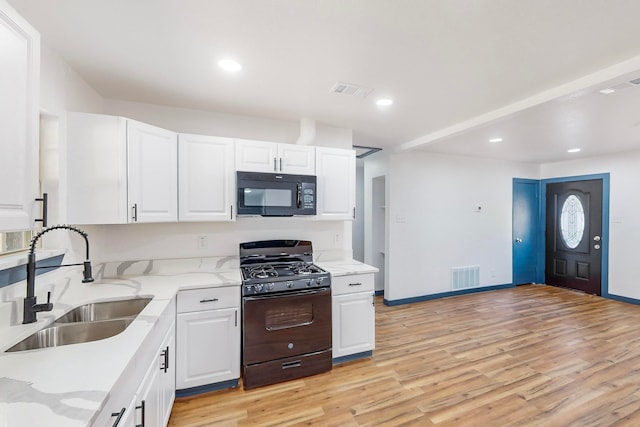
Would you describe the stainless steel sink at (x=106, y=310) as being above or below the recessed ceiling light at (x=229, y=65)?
below

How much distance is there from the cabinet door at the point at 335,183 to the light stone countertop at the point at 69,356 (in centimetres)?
115

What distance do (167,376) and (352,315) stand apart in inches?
61.8

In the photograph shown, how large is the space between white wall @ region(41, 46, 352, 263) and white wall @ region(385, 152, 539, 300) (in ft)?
4.55

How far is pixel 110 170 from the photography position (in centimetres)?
209

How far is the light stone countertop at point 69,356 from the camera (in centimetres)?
84

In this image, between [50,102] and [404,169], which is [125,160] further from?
[404,169]

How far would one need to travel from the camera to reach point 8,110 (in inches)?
40.2

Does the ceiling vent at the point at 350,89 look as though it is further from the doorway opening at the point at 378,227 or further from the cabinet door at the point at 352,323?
the doorway opening at the point at 378,227

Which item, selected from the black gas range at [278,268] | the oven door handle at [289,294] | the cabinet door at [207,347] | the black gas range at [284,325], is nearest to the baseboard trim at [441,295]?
the black gas range at [278,268]

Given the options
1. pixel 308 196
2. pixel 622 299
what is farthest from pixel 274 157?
pixel 622 299

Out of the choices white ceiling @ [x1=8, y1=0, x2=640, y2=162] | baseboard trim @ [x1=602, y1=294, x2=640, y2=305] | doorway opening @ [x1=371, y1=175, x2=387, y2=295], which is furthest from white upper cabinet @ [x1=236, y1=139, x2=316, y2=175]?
baseboard trim @ [x1=602, y1=294, x2=640, y2=305]

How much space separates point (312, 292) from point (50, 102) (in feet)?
7.41

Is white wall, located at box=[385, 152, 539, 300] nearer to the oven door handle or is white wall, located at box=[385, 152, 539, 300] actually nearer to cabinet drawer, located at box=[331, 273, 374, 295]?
cabinet drawer, located at box=[331, 273, 374, 295]

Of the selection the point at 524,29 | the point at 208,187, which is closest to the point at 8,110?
the point at 208,187
